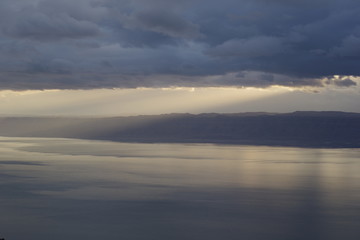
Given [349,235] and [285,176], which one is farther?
[285,176]

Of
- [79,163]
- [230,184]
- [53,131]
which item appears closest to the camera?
[230,184]

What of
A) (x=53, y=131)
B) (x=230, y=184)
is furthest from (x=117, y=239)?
(x=53, y=131)

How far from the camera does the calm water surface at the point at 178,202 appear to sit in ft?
63.2

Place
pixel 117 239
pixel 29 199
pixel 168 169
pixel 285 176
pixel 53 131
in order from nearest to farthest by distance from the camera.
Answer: pixel 117 239, pixel 29 199, pixel 285 176, pixel 168 169, pixel 53 131

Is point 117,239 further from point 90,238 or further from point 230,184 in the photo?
point 230,184

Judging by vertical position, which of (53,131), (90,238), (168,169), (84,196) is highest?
(53,131)

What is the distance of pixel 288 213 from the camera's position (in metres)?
22.4

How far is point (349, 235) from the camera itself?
1886 cm

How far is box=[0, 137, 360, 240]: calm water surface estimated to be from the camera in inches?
758

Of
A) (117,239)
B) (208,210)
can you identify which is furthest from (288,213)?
(117,239)

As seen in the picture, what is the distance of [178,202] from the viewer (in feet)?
80.9

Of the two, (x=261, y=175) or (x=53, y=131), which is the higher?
(x=53, y=131)

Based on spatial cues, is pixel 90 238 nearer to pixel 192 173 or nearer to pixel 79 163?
pixel 192 173

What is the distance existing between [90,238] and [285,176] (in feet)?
63.6
